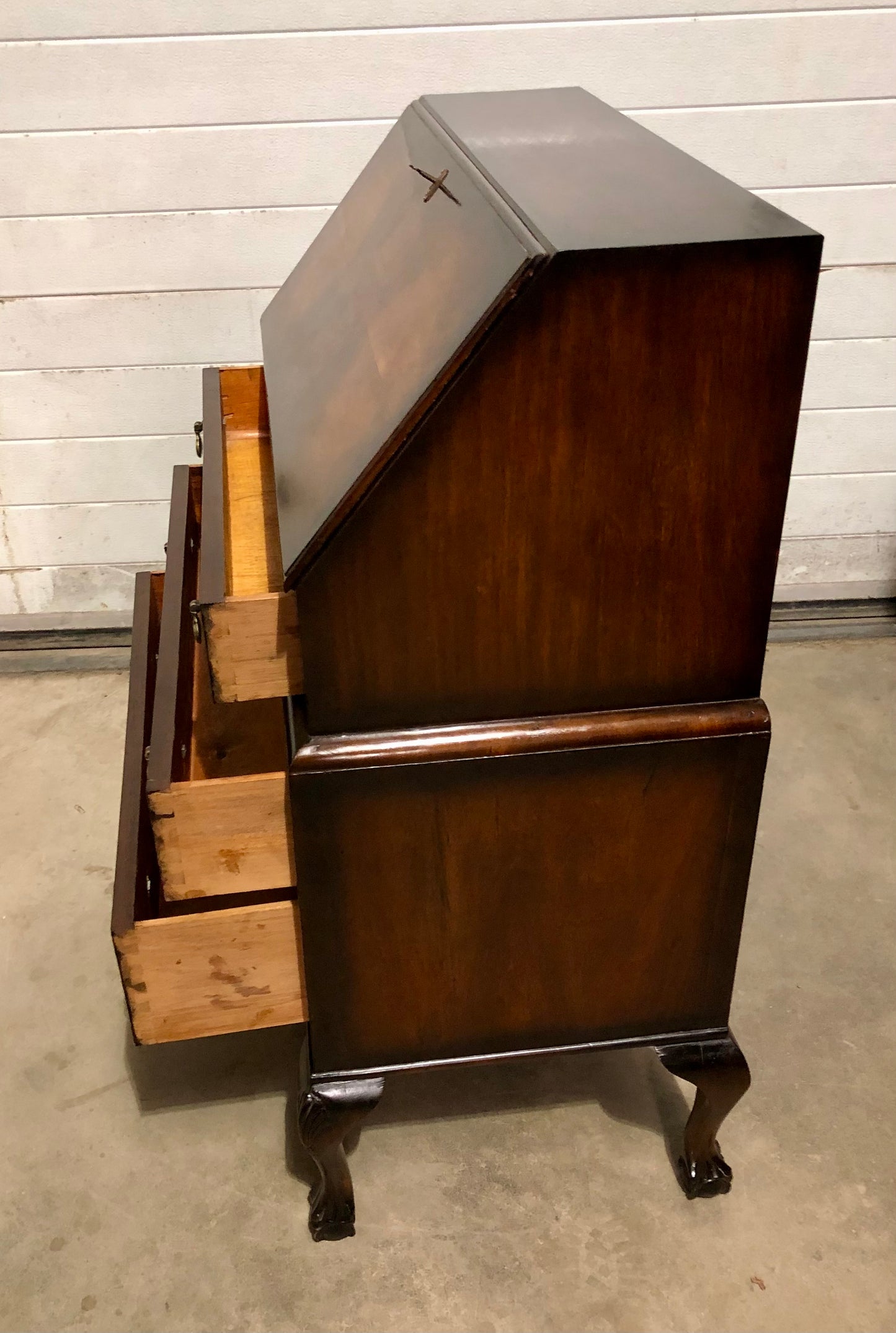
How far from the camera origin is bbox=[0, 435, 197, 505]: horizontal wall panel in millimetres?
2428

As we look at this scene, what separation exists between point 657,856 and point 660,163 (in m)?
0.71

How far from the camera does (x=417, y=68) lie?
2.08 m

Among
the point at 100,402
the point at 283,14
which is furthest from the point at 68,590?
the point at 283,14

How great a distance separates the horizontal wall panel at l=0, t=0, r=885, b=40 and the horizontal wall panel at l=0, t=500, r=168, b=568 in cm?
93

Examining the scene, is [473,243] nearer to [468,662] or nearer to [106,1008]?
[468,662]

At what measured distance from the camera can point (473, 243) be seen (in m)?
0.99

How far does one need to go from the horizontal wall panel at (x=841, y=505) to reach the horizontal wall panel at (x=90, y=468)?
1.39 meters

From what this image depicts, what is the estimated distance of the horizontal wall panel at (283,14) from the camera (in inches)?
78.2

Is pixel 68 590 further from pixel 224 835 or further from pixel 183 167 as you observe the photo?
pixel 224 835

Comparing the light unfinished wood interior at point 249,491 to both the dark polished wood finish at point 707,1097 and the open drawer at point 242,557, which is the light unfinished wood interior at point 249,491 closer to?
the open drawer at point 242,557

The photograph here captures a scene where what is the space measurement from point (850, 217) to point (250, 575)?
1.67 metres

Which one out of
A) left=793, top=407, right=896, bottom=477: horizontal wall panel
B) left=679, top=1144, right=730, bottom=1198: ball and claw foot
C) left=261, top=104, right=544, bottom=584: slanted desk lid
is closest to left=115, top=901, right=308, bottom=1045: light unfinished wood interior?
left=261, top=104, right=544, bottom=584: slanted desk lid

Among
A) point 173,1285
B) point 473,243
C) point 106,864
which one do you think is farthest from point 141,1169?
point 473,243

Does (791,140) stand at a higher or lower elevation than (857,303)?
higher
